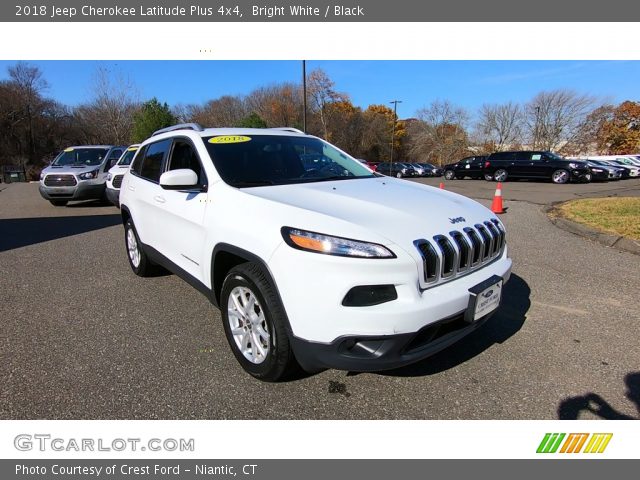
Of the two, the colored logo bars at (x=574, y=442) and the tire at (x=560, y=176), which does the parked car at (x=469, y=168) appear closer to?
the tire at (x=560, y=176)

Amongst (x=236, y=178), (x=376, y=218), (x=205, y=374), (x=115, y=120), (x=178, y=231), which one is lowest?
(x=205, y=374)

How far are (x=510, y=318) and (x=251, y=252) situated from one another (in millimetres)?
2587

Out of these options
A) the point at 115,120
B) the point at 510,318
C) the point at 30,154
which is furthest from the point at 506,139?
the point at 30,154

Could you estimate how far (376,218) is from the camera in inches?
89.7

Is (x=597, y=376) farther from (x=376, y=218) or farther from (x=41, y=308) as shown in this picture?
(x=41, y=308)

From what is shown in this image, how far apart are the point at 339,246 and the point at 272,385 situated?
1165 millimetres

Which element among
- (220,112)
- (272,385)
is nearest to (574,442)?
(272,385)

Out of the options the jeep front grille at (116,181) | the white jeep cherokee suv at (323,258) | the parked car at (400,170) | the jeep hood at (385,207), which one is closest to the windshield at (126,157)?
the jeep front grille at (116,181)

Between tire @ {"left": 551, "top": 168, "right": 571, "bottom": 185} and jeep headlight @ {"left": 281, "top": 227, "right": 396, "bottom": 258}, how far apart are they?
2204cm

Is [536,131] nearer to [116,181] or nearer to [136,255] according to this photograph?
[116,181]

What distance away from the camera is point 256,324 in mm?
2539

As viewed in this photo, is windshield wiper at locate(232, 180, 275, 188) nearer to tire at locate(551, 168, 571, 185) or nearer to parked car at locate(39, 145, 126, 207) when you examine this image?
parked car at locate(39, 145, 126, 207)

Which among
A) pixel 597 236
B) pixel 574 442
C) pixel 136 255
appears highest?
pixel 136 255

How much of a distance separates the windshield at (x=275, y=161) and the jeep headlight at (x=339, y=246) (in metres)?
0.93
